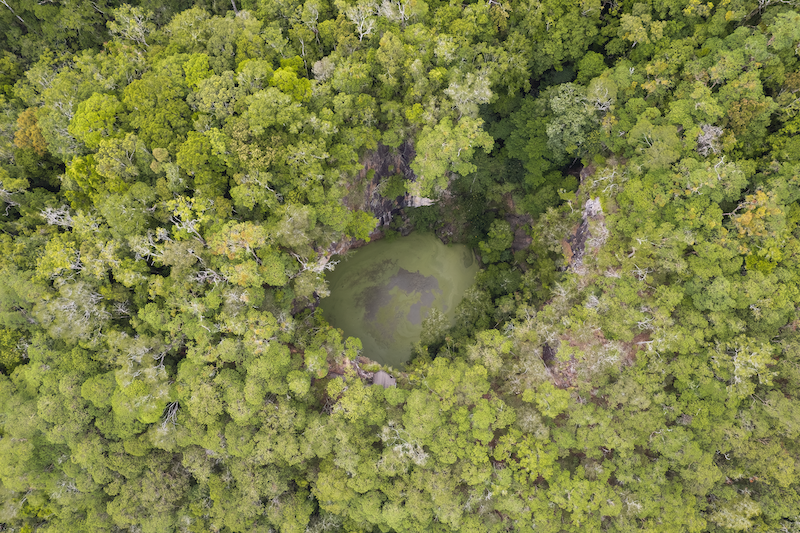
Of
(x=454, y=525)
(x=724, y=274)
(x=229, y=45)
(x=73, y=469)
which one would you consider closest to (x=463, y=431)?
(x=454, y=525)

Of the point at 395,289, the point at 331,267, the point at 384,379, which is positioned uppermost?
the point at 331,267

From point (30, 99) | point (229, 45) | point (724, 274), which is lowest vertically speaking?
point (724, 274)

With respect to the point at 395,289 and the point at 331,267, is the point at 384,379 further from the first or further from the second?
the point at 331,267

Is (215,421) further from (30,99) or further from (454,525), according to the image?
(30,99)

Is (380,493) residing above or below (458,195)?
below

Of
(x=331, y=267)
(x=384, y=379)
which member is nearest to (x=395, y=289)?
(x=384, y=379)

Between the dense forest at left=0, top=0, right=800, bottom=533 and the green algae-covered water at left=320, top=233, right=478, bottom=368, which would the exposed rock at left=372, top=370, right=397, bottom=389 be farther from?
the green algae-covered water at left=320, top=233, right=478, bottom=368

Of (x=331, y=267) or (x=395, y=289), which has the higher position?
(x=331, y=267)
